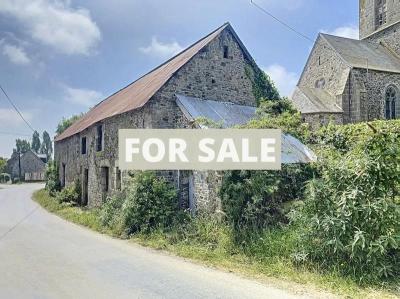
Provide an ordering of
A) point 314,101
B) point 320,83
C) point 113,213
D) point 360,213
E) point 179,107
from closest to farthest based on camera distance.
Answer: point 360,213 → point 113,213 → point 179,107 → point 314,101 → point 320,83

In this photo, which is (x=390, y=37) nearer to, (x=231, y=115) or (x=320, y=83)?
Result: (x=320, y=83)

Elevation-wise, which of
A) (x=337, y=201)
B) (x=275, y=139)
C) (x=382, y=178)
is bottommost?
(x=337, y=201)

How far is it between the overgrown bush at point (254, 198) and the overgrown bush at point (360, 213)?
1.50 metres

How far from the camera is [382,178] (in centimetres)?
662

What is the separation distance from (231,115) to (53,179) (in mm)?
18375

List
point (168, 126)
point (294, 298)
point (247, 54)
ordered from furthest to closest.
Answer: point (247, 54) < point (168, 126) < point (294, 298)

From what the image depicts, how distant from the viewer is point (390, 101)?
28219 millimetres

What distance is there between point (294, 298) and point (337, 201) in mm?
2372

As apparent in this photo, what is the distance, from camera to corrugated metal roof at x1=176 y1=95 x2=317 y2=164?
10266mm

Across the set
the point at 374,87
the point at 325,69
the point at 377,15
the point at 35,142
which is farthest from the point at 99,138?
the point at 35,142

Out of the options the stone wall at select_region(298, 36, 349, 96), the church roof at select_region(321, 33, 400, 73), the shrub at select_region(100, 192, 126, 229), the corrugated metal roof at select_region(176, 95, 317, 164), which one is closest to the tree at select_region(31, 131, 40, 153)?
the stone wall at select_region(298, 36, 349, 96)

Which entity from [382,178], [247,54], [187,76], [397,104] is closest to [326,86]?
[397,104]

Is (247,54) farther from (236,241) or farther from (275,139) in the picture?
(236,241)

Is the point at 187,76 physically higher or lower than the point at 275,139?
higher
